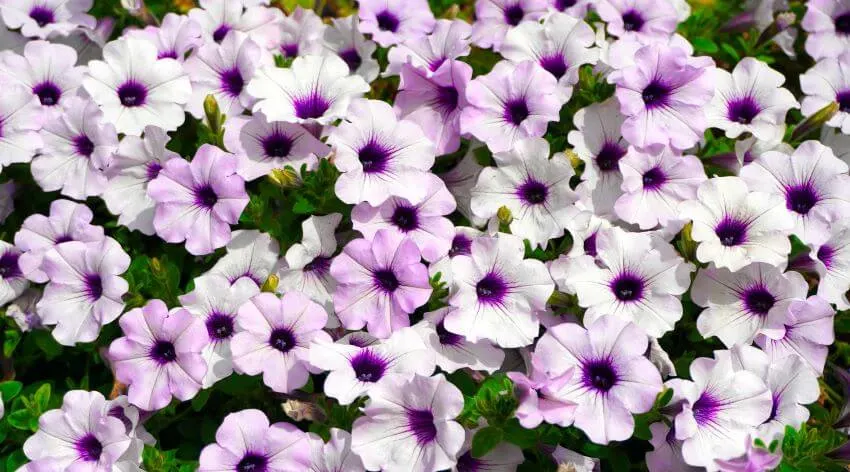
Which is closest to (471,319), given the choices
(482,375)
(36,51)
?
(482,375)

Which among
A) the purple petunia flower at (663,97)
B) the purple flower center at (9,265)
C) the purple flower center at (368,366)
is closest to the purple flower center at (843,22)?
the purple petunia flower at (663,97)

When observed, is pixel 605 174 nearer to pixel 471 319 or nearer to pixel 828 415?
pixel 471 319

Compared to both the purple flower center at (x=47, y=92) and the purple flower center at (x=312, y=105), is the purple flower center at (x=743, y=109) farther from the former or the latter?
the purple flower center at (x=47, y=92)

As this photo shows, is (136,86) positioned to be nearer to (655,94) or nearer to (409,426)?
(409,426)

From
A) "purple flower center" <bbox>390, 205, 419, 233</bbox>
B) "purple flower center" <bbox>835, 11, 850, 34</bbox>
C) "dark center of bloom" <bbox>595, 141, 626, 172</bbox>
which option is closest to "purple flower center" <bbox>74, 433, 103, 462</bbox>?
"purple flower center" <bbox>390, 205, 419, 233</bbox>

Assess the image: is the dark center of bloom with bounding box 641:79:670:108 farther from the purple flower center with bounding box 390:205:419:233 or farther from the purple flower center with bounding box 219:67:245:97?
the purple flower center with bounding box 219:67:245:97
